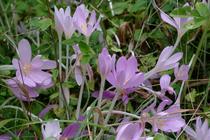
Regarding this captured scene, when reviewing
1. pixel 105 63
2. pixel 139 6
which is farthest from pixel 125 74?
pixel 139 6

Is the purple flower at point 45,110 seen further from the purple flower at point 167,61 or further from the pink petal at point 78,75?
the purple flower at point 167,61

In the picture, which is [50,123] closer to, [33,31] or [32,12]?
[33,31]

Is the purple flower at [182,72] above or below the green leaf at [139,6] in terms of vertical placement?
below

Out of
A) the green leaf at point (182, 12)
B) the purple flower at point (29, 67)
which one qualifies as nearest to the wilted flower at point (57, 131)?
the purple flower at point (29, 67)

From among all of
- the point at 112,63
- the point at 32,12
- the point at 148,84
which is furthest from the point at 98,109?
the point at 32,12

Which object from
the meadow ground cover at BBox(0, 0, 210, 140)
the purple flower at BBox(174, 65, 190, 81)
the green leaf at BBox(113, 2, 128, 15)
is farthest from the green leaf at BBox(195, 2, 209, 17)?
the green leaf at BBox(113, 2, 128, 15)

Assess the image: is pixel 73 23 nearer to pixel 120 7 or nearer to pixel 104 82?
pixel 104 82
